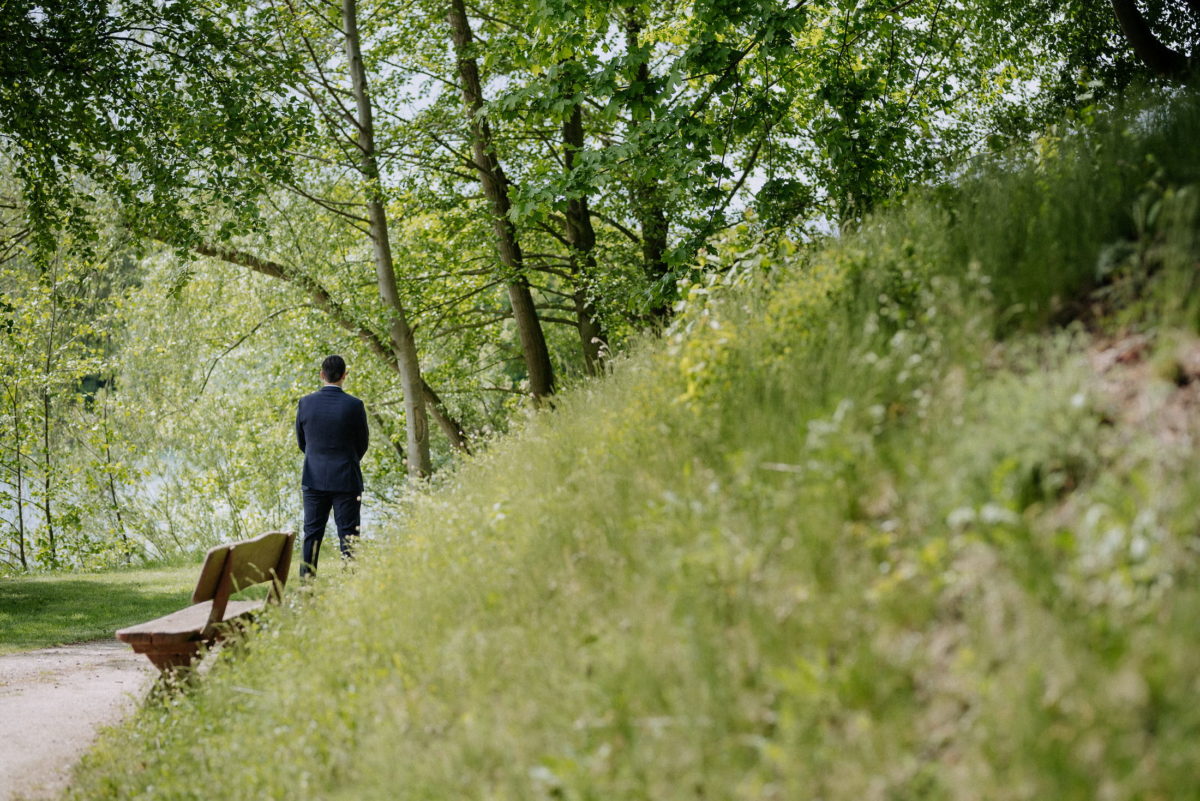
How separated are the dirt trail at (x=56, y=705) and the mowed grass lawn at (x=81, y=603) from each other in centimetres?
104

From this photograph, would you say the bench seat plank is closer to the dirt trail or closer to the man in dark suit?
the dirt trail

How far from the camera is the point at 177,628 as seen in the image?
632cm

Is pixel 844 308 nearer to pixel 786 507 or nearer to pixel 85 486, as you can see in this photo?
pixel 786 507

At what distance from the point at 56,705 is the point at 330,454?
114 inches

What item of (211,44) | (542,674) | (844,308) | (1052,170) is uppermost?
(211,44)

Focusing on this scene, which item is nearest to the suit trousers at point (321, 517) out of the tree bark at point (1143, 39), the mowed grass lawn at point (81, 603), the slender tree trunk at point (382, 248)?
the slender tree trunk at point (382, 248)

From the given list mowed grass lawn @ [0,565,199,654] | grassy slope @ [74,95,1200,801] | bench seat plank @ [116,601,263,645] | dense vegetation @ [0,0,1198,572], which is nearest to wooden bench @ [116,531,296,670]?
bench seat plank @ [116,601,263,645]

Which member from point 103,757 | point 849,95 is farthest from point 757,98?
point 103,757

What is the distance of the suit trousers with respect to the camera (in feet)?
29.1

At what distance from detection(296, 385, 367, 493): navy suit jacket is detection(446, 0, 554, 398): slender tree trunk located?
19.5ft

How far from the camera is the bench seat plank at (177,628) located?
6176 mm

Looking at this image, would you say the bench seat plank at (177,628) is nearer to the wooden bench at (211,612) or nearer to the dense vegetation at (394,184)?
the wooden bench at (211,612)

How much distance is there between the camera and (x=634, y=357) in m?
→ 6.83

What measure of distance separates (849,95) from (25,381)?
58.8ft
